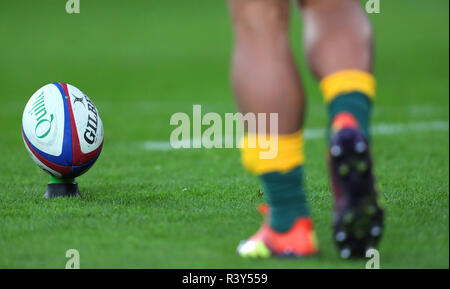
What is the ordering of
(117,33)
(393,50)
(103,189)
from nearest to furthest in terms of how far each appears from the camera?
(103,189), (393,50), (117,33)

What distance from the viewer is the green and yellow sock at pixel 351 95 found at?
2.73 meters

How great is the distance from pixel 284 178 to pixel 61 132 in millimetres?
1688

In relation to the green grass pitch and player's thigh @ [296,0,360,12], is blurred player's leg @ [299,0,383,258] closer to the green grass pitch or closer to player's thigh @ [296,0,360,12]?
player's thigh @ [296,0,360,12]

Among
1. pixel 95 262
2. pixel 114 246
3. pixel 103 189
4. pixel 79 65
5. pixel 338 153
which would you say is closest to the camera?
pixel 338 153

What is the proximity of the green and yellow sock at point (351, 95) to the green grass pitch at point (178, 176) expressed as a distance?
0.52 m

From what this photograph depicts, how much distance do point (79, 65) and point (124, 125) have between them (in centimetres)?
714

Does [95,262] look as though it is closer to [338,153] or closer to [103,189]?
[338,153]

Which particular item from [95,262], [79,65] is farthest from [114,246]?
[79,65]

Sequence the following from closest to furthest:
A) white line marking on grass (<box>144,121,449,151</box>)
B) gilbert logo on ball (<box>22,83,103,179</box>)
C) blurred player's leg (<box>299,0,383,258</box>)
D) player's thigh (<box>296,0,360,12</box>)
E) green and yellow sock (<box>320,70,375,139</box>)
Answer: blurred player's leg (<box>299,0,383,258</box>) → green and yellow sock (<box>320,70,375,139</box>) → player's thigh (<box>296,0,360,12</box>) → gilbert logo on ball (<box>22,83,103,179</box>) → white line marking on grass (<box>144,121,449,151</box>)

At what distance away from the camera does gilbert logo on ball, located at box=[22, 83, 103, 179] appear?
4.04 metres

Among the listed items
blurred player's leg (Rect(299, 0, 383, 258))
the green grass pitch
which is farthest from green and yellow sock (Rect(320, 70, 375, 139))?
the green grass pitch

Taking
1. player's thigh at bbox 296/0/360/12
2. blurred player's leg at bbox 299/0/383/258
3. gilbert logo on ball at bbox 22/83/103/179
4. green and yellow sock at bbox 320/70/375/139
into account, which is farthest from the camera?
gilbert logo on ball at bbox 22/83/103/179

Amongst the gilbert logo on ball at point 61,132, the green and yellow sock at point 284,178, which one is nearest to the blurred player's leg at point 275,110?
the green and yellow sock at point 284,178
